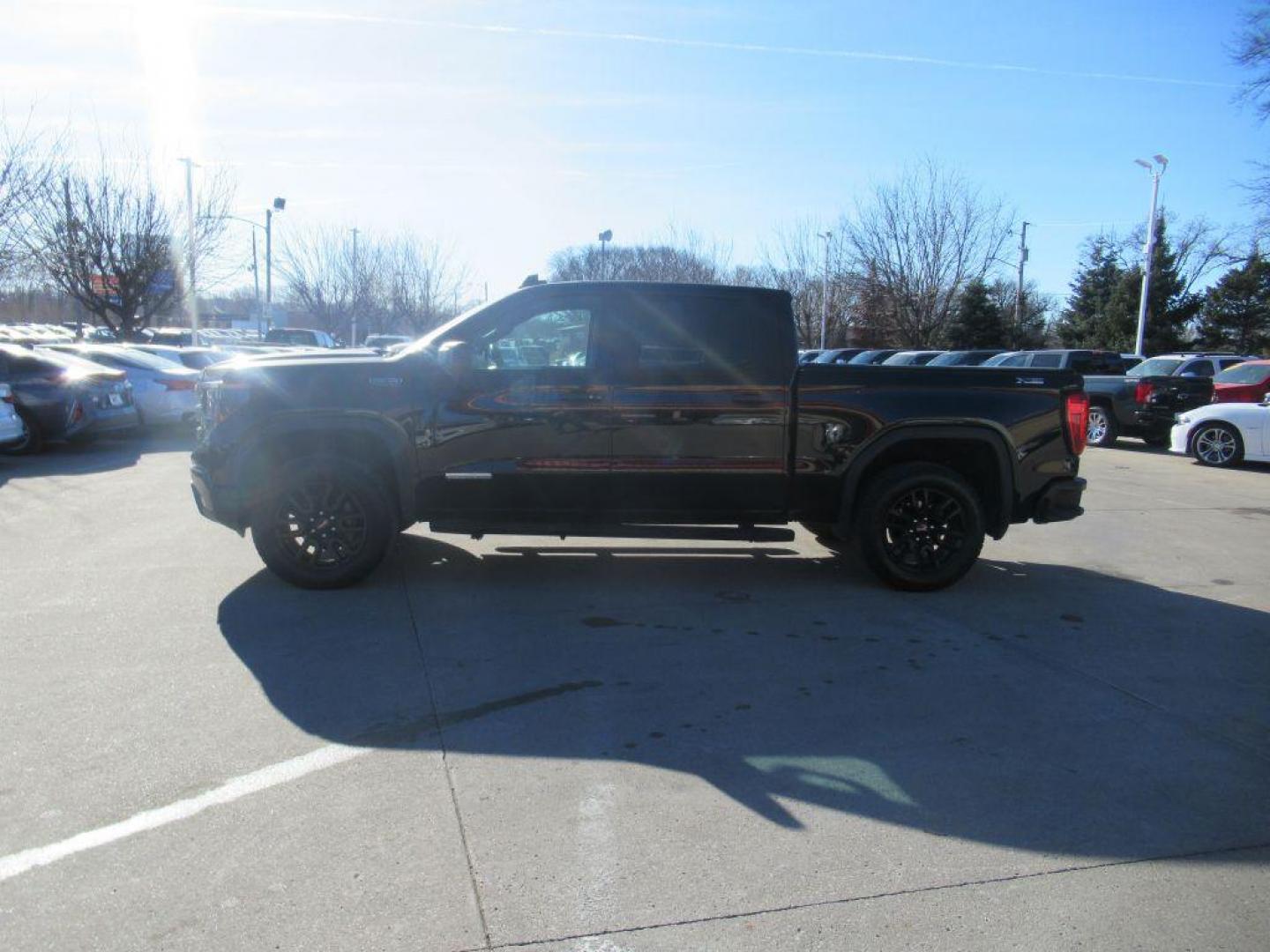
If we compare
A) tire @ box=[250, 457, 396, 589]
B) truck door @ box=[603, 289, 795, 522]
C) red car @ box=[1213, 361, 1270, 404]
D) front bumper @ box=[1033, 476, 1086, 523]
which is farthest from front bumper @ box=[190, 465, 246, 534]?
red car @ box=[1213, 361, 1270, 404]

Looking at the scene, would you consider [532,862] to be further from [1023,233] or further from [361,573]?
[1023,233]

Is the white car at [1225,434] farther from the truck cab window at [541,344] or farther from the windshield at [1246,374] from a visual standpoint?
the truck cab window at [541,344]

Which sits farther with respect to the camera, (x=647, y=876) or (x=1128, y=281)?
(x=1128, y=281)

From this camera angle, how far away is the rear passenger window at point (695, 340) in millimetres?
6434

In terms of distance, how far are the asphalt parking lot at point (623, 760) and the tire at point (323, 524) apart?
226 millimetres

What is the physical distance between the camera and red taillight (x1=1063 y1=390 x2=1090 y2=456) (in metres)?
6.77

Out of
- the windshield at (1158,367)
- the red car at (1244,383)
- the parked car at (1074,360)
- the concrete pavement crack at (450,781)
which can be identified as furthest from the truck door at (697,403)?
the windshield at (1158,367)

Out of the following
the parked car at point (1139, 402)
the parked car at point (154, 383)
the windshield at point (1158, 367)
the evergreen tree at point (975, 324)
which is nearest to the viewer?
the parked car at point (154, 383)

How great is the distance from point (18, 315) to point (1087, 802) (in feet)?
273

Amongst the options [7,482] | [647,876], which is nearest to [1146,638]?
[647,876]

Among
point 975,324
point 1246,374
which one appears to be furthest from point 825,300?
point 1246,374

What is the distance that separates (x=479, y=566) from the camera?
23.6 feet

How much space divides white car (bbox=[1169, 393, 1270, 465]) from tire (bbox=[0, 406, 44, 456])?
17.2m

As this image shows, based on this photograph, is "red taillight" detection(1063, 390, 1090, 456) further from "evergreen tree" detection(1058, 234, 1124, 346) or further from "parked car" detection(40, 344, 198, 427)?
"evergreen tree" detection(1058, 234, 1124, 346)
